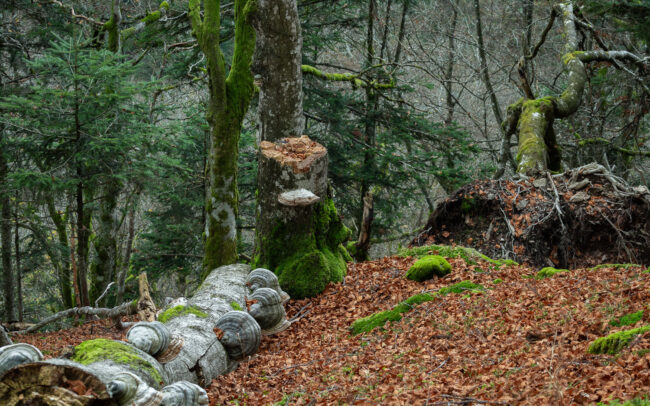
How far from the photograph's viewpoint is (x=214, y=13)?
9.34 metres

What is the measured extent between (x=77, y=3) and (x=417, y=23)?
11.9 metres

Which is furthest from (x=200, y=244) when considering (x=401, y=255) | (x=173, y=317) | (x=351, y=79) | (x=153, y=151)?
(x=173, y=317)

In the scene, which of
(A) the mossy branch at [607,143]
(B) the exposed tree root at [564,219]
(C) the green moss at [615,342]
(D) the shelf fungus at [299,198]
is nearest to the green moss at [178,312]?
(D) the shelf fungus at [299,198]

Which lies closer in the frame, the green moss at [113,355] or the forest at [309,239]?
the green moss at [113,355]

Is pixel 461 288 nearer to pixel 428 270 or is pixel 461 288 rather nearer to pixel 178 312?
pixel 428 270

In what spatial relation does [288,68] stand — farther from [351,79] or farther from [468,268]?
[351,79]

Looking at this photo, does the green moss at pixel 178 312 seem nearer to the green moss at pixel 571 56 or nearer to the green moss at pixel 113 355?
the green moss at pixel 113 355

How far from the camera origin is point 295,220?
7.58m

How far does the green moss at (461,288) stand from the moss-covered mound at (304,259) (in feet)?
5.94

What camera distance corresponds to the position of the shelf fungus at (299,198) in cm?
715

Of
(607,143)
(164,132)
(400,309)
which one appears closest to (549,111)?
(607,143)

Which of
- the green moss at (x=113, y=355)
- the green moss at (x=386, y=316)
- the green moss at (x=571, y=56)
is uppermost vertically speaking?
the green moss at (x=571, y=56)

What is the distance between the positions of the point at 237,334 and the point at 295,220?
241 cm

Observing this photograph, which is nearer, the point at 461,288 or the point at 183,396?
the point at 183,396
